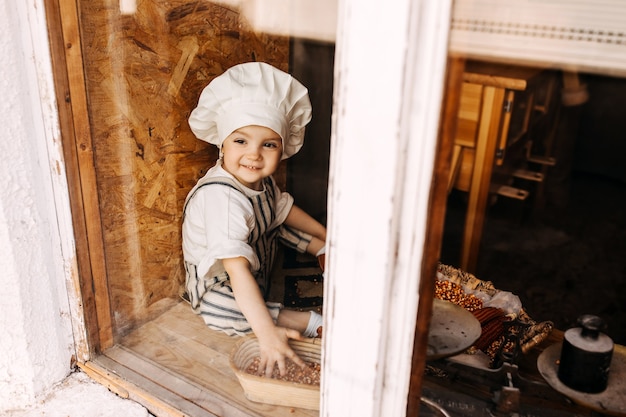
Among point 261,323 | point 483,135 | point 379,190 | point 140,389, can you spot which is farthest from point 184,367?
point 483,135

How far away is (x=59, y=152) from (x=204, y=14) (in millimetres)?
693

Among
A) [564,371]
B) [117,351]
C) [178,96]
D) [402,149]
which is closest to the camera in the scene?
[402,149]

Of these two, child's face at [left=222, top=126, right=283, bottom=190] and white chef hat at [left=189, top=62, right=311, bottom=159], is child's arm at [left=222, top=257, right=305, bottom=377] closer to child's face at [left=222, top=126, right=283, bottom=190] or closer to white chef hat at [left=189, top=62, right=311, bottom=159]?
child's face at [left=222, top=126, right=283, bottom=190]

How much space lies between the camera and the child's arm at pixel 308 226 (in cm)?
203

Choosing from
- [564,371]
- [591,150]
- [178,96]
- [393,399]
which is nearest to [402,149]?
[393,399]

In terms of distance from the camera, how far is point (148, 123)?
5.31 ft

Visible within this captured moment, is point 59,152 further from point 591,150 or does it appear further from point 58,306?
point 591,150

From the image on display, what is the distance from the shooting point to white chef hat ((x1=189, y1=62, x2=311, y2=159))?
5.19 feet

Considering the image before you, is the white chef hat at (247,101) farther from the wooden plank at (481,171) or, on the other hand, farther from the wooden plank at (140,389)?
the wooden plank at (481,171)

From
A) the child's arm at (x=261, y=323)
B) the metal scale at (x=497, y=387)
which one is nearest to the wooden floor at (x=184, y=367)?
the child's arm at (x=261, y=323)

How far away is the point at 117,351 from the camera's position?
1539 millimetres

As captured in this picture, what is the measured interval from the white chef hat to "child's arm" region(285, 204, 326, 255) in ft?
1.40

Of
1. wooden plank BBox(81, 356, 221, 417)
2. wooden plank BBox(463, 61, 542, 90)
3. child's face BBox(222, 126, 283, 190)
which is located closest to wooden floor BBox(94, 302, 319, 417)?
wooden plank BBox(81, 356, 221, 417)

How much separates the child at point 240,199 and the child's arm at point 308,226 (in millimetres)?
238
